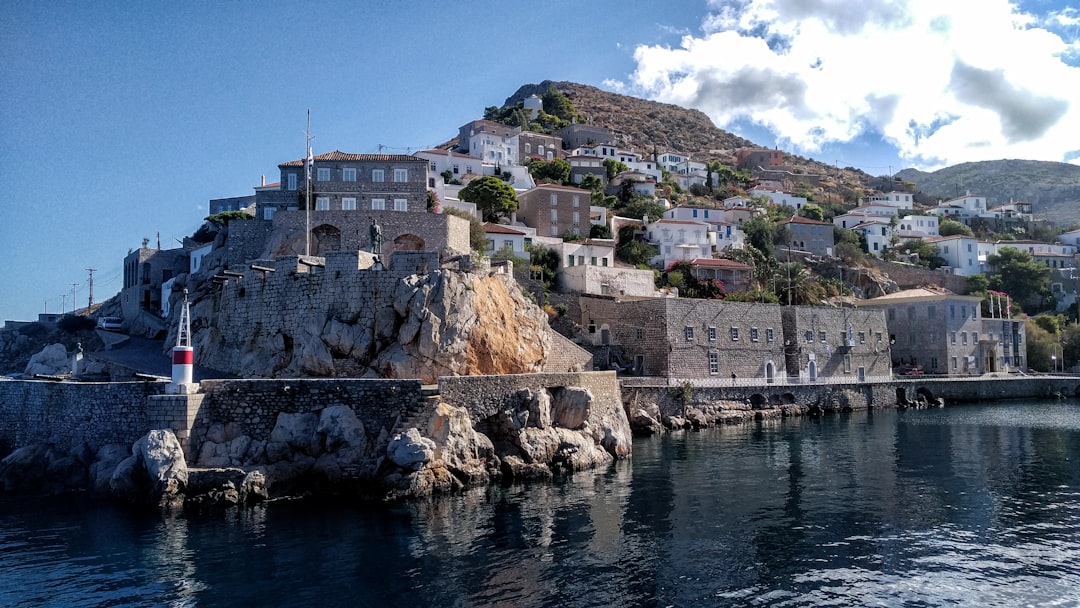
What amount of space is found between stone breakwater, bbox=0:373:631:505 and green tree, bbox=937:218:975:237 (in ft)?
288

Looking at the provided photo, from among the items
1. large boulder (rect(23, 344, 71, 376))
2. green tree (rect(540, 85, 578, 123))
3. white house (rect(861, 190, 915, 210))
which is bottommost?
large boulder (rect(23, 344, 71, 376))

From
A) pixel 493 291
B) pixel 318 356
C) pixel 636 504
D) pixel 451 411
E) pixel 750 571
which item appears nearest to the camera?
pixel 750 571

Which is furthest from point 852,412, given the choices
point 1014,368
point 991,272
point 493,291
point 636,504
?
point 991,272

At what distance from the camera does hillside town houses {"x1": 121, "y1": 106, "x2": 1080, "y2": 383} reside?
42969 mm

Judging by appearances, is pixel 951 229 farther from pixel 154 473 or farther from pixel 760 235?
pixel 154 473

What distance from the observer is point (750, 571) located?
1691 centimetres

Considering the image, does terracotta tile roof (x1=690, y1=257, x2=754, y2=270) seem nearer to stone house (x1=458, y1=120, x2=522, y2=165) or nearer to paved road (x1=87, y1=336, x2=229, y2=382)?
stone house (x1=458, y1=120, x2=522, y2=165)

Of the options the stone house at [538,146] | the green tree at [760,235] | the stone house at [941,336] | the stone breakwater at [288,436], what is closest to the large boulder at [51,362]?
the stone breakwater at [288,436]

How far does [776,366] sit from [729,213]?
3209cm

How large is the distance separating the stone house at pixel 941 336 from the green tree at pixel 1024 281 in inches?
754

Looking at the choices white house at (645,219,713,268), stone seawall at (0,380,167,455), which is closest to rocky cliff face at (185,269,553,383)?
stone seawall at (0,380,167,455)

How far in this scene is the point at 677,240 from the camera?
65562 mm

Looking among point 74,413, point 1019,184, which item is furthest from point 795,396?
point 1019,184

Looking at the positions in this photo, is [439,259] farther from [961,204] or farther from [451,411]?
[961,204]
